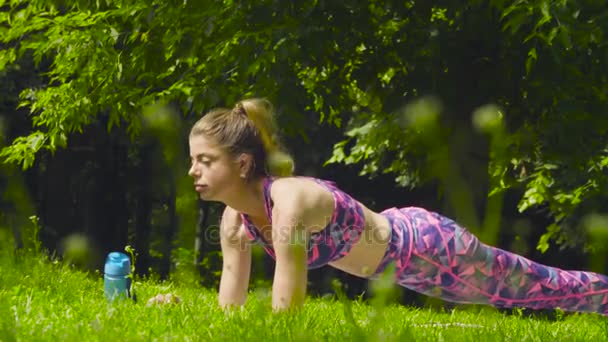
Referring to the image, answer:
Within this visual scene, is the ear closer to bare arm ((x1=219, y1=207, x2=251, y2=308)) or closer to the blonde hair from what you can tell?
the blonde hair

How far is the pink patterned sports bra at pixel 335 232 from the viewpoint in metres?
4.42

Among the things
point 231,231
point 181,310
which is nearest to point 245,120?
point 231,231

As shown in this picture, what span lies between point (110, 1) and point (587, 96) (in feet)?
16.3

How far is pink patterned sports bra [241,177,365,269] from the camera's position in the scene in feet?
14.5

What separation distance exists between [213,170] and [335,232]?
801 mm

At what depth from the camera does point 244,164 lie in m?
4.20

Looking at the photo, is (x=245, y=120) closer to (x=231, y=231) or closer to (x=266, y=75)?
(x=231, y=231)

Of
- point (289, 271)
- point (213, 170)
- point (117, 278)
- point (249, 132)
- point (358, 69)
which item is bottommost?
point (117, 278)

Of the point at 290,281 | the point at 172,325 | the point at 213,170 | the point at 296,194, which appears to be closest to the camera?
the point at 172,325

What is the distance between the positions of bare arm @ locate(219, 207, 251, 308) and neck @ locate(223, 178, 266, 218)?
38 centimetres

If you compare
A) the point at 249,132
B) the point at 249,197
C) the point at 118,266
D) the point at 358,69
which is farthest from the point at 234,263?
the point at 358,69

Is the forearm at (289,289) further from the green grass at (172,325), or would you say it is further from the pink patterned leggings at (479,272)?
the pink patterned leggings at (479,272)

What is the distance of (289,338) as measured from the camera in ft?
8.66

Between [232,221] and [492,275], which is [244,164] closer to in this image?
[232,221]
